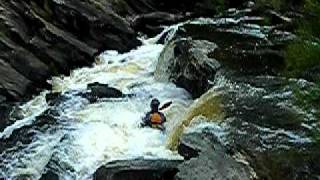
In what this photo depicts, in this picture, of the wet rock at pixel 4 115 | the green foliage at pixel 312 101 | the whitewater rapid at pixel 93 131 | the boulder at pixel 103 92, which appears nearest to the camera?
the green foliage at pixel 312 101

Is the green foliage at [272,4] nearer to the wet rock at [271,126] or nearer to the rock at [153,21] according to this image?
the rock at [153,21]

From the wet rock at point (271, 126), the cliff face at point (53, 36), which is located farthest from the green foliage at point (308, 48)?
the cliff face at point (53, 36)

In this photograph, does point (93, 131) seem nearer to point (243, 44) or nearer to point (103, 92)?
point (103, 92)

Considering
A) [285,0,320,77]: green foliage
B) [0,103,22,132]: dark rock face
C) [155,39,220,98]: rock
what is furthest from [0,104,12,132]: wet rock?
[285,0,320,77]: green foliage

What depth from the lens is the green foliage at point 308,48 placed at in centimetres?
875

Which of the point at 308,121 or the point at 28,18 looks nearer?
Answer: the point at 308,121

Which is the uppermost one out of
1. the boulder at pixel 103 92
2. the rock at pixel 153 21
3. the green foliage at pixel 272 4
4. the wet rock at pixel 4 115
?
the rock at pixel 153 21

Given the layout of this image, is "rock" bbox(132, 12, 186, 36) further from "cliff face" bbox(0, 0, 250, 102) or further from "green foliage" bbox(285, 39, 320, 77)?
"green foliage" bbox(285, 39, 320, 77)

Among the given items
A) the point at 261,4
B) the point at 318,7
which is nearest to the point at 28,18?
the point at 261,4

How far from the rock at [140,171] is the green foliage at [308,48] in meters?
2.44

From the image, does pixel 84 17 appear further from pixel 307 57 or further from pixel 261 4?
pixel 307 57

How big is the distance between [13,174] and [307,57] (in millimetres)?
4488

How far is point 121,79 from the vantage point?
44.0 feet

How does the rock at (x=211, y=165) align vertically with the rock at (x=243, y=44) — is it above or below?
below
